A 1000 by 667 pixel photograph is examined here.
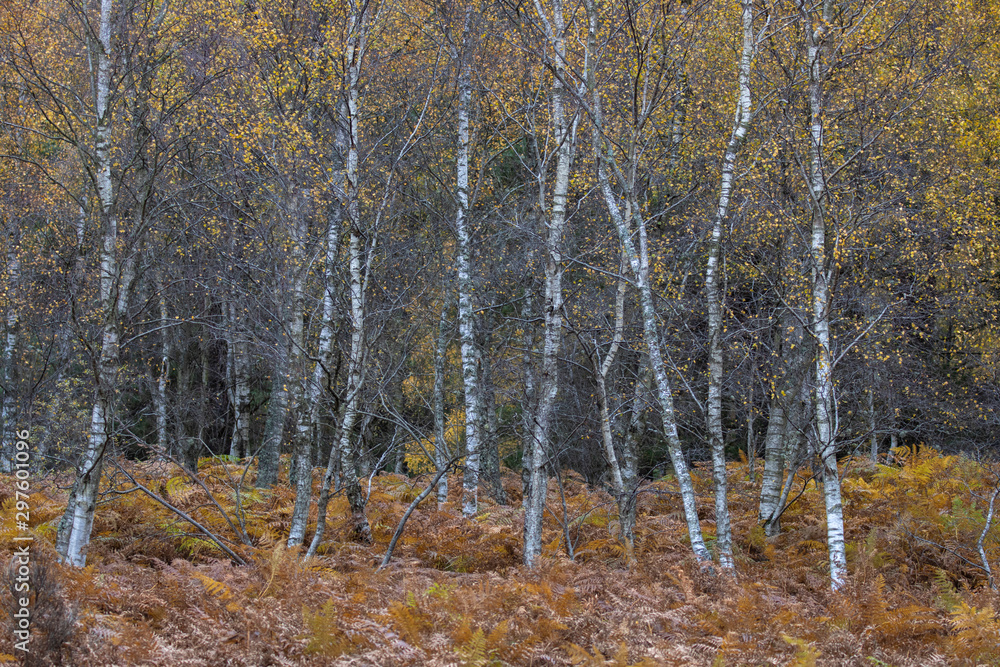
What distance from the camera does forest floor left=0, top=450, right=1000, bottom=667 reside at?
14.4 feet

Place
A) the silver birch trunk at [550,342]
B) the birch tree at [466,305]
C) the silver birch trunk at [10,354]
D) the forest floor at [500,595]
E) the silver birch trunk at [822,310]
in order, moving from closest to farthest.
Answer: the forest floor at [500,595] → the silver birch trunk at [822,310] → the silver birch trunk at [550,342] → the birch tree at [466,305] → the silver birch trunk at [10,354]

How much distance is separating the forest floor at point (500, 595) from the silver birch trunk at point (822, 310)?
1.57 ft

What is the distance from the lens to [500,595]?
5.39 m

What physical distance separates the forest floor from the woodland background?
4 cm

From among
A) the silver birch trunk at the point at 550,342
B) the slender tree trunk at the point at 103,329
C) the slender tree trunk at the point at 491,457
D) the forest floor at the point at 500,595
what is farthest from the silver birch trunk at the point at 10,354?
the silver birch trunk at the point at 550,342

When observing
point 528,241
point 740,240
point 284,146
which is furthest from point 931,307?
point 284,146

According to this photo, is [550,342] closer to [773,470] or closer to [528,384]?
[528,384]

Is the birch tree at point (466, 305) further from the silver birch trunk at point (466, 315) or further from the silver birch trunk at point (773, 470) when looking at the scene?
the silver birch trunk at point (773, 470)

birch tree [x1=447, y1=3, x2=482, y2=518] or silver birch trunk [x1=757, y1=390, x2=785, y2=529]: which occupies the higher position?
birch tree [x1=447, y1=3, x2=482, y2=518]

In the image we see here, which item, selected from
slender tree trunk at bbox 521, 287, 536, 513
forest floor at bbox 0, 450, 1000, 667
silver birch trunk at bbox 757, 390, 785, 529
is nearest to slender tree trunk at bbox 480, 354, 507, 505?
slender tree trunk at bbox 521, 287, 536, 513

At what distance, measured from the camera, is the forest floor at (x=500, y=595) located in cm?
438

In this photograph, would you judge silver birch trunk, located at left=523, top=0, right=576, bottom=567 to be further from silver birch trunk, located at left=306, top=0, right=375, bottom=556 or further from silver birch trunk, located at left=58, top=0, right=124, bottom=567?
silver birch trunk, located at left=58, top=0, right=124, bottom=567

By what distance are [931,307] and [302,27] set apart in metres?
12.1

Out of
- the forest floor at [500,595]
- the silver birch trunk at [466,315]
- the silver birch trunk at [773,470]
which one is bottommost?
the forest floor at [500,595]
